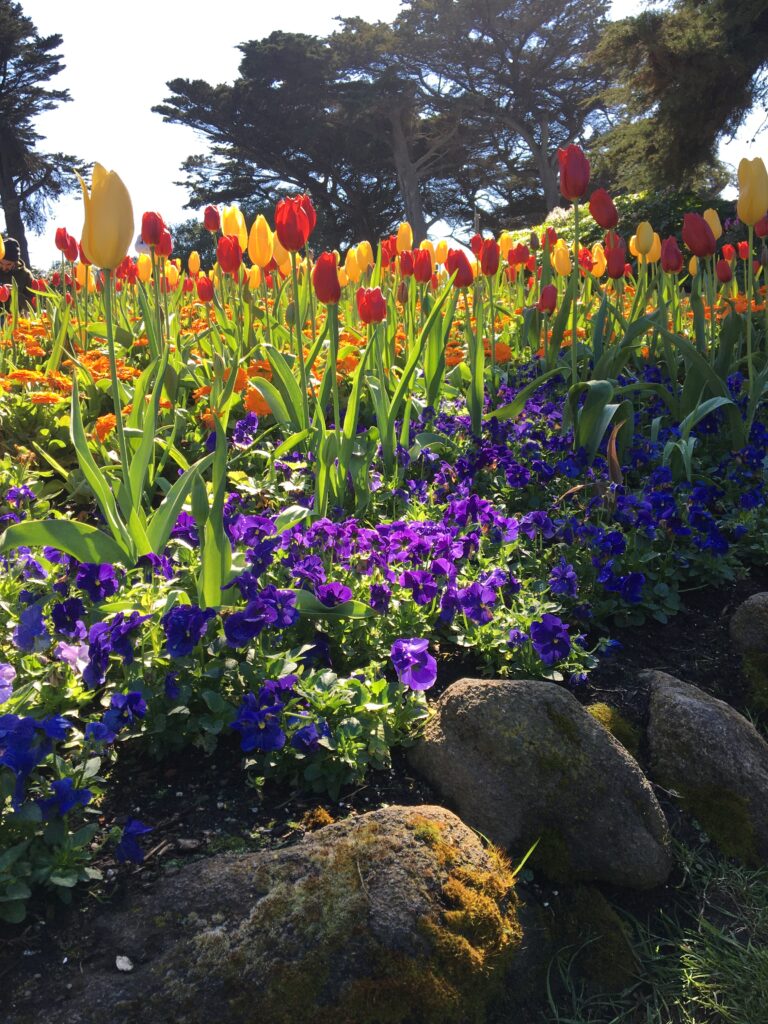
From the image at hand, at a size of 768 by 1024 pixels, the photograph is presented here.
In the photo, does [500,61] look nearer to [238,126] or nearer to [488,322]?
[238,126]

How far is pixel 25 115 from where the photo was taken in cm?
2809

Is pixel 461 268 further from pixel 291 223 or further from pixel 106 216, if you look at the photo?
pixel 106 216

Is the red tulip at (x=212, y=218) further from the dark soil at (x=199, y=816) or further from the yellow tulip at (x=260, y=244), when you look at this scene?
the dark soil at (x=199, y=816)

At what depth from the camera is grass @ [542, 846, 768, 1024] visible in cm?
156

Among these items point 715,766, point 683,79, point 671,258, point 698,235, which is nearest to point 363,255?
point 671,258

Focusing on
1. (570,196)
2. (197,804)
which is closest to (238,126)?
(570,196)

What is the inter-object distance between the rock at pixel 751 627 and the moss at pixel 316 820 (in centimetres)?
141

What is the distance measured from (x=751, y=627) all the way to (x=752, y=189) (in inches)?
68.3

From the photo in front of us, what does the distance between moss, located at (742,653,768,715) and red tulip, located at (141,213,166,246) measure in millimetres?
2623

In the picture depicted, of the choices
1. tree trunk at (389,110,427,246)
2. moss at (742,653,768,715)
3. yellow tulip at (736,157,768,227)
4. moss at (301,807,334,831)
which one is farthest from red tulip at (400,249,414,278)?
tree trunk at (389,110,427,246)

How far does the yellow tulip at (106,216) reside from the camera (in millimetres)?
1844

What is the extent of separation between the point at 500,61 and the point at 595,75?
3.24 m

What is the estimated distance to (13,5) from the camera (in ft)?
92.7

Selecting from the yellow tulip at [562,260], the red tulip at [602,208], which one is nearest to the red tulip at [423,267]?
the yellow tulip at [562,260]
